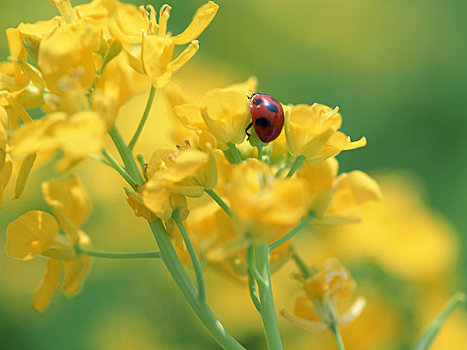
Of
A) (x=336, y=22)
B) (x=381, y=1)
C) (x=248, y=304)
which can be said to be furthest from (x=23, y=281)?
(x=381, y=1)

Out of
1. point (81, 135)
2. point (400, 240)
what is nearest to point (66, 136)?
point (81, 135)

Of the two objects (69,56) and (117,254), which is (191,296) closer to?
(117,254)

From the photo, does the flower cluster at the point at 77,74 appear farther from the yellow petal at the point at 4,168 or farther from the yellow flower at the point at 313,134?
the yellow flower at the point at 313,134

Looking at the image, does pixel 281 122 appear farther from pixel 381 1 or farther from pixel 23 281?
pixel 381 1

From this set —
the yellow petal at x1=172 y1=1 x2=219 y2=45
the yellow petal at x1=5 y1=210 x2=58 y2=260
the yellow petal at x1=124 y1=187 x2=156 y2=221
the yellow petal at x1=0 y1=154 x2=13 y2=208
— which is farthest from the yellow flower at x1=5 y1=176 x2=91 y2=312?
the yellow petal at x1=172 y1=1 x2=219 y2=45

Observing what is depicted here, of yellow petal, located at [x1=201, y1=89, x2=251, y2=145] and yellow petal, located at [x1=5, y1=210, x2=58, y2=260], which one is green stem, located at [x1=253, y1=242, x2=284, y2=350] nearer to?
yellow petal, located at [x1=201, y1=89, x2=251, y2=145]
